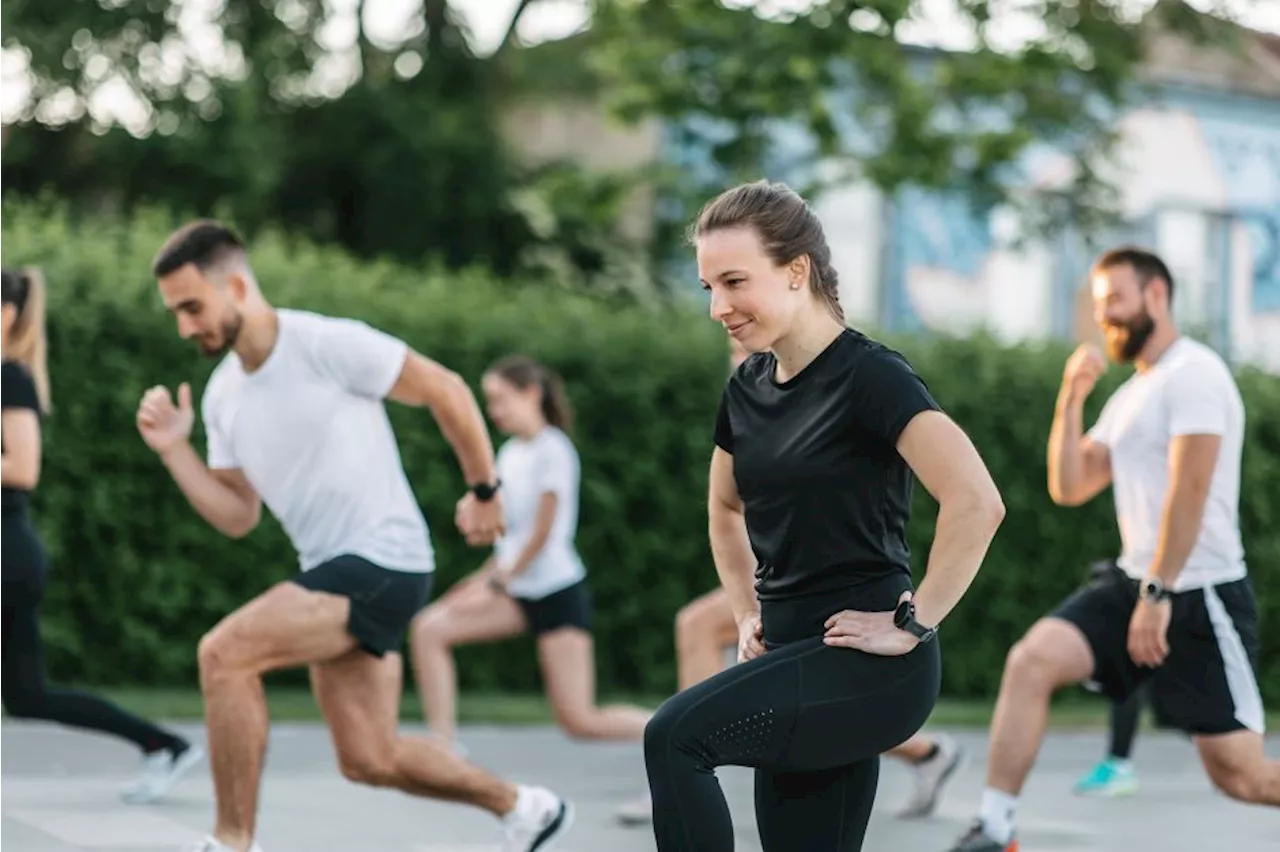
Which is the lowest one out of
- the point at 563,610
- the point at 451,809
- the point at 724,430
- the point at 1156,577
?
the point at 451,809

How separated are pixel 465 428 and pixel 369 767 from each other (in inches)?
41.0

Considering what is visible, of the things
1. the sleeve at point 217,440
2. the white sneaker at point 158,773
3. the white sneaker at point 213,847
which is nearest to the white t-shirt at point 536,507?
the white sneaker at point 158,773

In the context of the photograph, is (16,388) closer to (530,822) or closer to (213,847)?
(213,847)

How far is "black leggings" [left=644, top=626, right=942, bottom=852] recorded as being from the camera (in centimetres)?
436

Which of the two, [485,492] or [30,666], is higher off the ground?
[485,492]

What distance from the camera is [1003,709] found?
739cm

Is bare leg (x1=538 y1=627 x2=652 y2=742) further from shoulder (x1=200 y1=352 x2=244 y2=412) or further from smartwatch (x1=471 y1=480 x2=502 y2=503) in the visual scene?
shoulder (x1=200 y1=352 x2=244 y2=412)

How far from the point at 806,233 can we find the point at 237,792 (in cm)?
279

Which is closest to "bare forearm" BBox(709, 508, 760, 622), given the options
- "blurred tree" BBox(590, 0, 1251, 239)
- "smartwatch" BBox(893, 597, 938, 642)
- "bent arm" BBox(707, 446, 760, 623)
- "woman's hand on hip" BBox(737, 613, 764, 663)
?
"bent arm" BBox(707, 446, 760, 623)

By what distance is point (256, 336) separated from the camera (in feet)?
21.9

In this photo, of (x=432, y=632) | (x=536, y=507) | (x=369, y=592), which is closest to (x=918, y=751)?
(x=536, y=507)

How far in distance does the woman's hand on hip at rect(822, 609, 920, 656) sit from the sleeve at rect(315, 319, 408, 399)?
253cm

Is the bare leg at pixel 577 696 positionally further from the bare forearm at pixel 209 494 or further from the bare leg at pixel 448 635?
the bare forearm at pixel 209 494

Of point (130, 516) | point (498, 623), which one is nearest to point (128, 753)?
point (498, 623)
